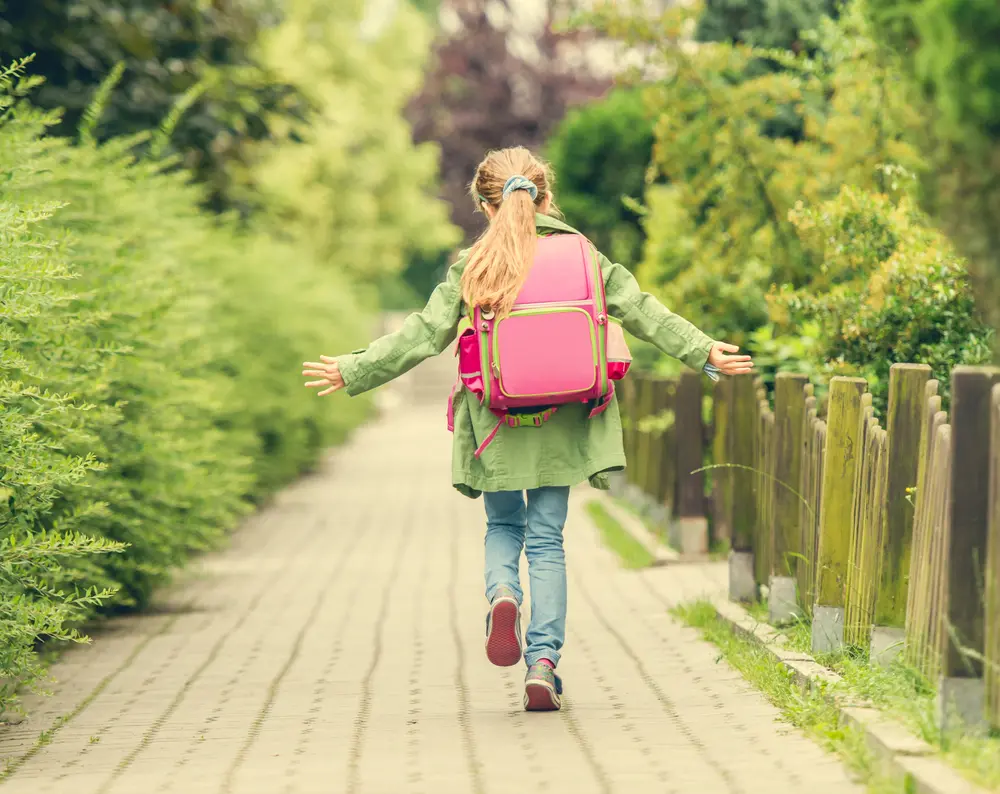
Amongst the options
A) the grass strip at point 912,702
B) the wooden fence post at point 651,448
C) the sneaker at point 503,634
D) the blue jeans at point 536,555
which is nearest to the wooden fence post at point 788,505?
the grass strip at point 912,702

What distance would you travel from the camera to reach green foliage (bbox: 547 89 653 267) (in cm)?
1866

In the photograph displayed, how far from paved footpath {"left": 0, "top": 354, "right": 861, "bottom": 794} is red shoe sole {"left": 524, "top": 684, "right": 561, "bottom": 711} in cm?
5

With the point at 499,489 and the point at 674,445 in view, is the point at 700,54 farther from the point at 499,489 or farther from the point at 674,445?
the point at 499,489

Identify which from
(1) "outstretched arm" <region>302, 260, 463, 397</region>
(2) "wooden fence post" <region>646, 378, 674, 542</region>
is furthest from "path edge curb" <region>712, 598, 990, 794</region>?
(2) "wooden fence post" <region>646, 378, 674, 542</region>

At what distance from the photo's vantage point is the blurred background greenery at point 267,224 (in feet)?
17.6

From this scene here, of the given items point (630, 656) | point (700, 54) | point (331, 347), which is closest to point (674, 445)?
point (700, 54)

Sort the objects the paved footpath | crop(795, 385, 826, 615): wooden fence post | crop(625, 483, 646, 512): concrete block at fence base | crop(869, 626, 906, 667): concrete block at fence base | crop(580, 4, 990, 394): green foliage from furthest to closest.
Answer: crop(625, 483, 646, 512): concrete block at fence base → crop(580, 4, 990, 394): green foliage → crop(795, 385, 826, 615): wooden fence post → crop(869, 626, 906, 667): concrete block at fence base → the paved footpath

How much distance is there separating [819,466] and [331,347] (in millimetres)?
13304

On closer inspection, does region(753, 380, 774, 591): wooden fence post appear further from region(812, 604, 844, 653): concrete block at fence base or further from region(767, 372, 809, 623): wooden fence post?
region(812, 604, 844, 653): concrete block at fence base

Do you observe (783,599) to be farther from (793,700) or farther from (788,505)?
(793,700)

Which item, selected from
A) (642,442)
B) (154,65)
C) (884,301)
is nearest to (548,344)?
(884,301)

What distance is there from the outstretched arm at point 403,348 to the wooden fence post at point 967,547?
193cm

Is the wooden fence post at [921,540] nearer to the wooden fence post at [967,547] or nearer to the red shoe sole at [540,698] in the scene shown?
the wooden fence post at [967,547]

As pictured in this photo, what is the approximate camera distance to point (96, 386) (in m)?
6.55
